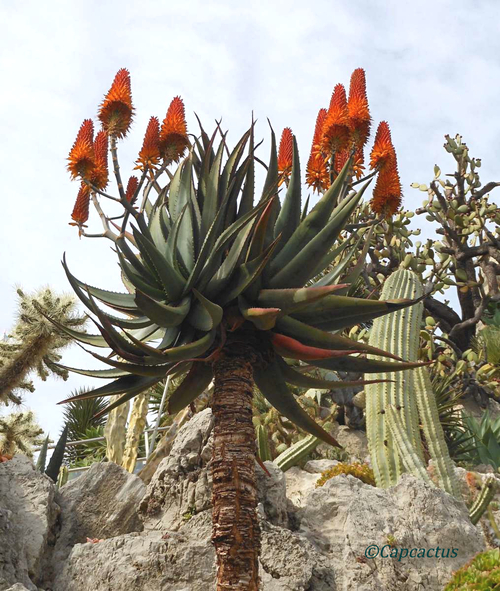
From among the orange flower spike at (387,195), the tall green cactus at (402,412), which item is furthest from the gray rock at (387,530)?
the orange flower spike at (387,195)

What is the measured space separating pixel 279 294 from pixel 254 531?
3.35 feet

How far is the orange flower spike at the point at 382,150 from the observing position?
548 cm

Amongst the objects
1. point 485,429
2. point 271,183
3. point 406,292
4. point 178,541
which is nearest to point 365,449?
point 485,429

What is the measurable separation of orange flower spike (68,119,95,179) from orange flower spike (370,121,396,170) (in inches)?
89.0

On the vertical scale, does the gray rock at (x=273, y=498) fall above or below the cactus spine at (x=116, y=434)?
below

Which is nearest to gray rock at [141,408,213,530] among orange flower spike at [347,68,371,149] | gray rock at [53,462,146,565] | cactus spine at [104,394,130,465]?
gray rock at [53,462,146,565]

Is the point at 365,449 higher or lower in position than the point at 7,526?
higher

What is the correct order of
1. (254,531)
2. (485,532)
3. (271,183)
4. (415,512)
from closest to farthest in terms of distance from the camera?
(254,531)
(271,183)
(415,512)
(485,532)

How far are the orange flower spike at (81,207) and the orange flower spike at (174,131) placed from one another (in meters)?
1.32

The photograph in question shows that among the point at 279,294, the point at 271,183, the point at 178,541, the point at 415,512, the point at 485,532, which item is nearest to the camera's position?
the point at 279,294

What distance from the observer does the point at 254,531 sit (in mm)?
2879

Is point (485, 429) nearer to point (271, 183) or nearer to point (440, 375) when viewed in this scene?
point (440, 375)

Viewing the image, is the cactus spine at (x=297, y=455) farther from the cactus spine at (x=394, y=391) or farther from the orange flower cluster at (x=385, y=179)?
the orange flower cluster at (x=385, y=179)

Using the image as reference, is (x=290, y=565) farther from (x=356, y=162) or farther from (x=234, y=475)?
(x=356, y=162)
